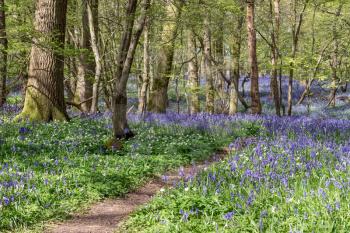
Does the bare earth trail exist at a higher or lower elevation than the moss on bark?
lower

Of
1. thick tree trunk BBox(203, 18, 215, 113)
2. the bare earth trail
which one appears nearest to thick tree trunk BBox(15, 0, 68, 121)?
thick tree trunk BBox(203, 18, 215, 113)

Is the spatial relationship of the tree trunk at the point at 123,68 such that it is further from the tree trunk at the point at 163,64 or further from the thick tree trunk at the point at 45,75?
the tree trunk at the point at 163,64

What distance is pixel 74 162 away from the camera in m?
7.64

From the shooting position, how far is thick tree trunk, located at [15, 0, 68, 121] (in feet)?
40.5

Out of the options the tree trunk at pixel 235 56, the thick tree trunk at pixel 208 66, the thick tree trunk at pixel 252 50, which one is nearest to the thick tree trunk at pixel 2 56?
the thick tree trunk at pixel 208 66

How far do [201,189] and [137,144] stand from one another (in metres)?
4.21

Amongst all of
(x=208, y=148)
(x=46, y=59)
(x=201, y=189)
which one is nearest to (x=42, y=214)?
(x=201, y=189)

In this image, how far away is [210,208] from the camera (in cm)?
500

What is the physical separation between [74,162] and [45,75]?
5692 millimetres

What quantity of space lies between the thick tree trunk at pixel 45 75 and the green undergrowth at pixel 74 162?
0.99 m

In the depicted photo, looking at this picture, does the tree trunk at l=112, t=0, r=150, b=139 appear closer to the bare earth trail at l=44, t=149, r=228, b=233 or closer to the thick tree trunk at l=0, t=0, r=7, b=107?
the bare earth trail at l=44, t=149, r=228, b=233

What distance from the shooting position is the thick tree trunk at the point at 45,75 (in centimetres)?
1234

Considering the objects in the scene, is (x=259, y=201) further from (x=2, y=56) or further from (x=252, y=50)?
(x=2, y=56)

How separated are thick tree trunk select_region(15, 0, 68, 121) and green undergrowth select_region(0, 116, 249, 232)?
0.99 metres
